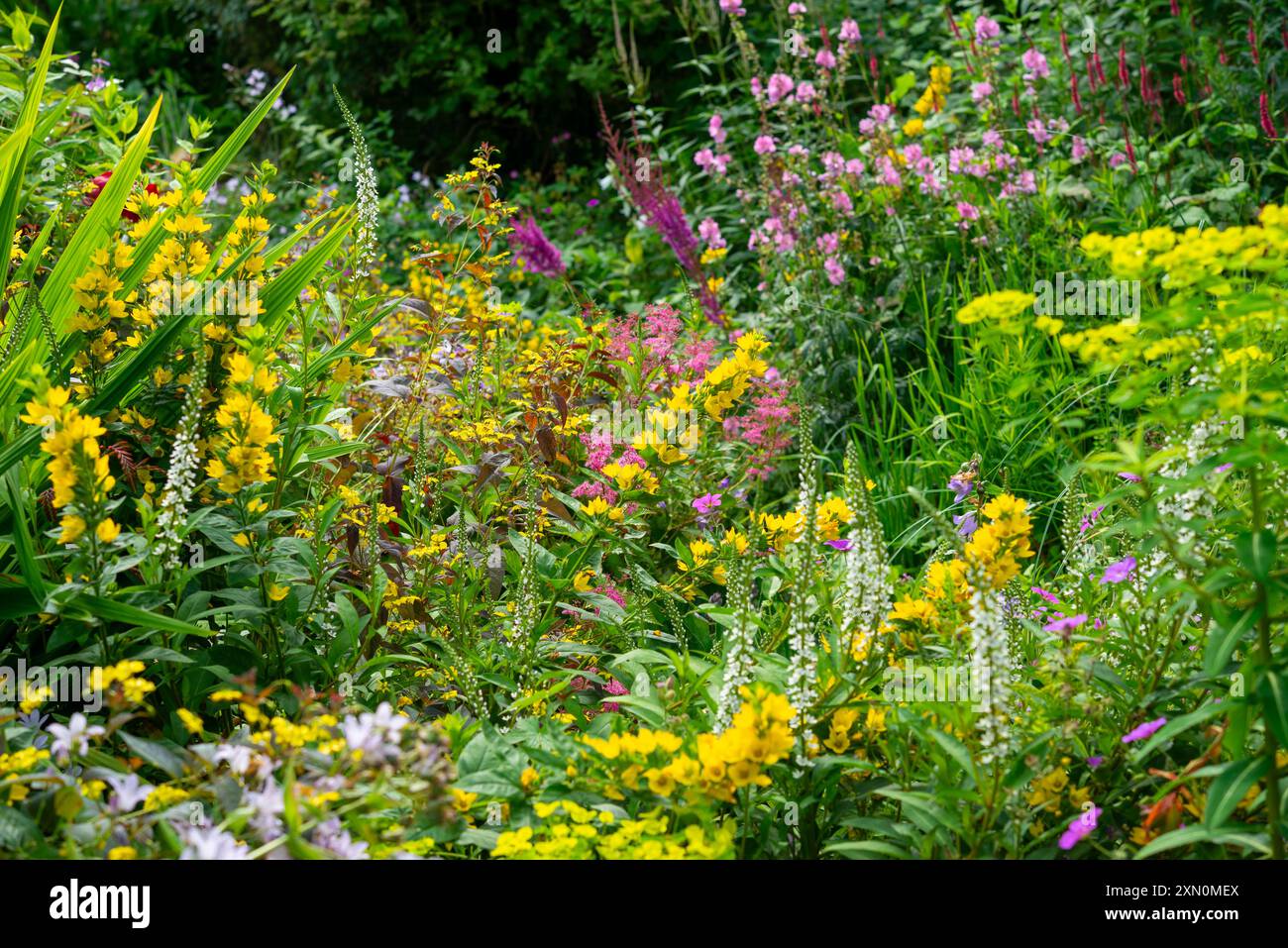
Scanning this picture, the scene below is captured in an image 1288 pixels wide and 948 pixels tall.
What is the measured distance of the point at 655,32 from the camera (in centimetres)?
821

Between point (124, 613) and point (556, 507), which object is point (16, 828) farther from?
point (556, 507)

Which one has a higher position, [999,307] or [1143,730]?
[999,307]

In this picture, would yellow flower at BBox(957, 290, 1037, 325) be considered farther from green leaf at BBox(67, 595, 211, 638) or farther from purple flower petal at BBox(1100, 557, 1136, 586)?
green leaf at BBox(67, 595, 211, 638)

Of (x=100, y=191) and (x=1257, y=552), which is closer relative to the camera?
(x=1257, y=552)

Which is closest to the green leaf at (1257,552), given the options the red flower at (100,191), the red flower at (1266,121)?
the red flower at (100,191)

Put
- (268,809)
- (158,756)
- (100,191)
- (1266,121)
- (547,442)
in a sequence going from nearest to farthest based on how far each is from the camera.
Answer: (268,809), (158,756), (100,191), (547,442), (1266,121)

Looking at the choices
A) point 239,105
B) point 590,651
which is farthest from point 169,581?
point 239,105

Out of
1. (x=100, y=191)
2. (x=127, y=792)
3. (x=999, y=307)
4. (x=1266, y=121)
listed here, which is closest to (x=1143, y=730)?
(x=999, y=307)

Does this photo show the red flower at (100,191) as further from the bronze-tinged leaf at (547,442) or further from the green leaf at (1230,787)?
the green leaf at (1230,787)

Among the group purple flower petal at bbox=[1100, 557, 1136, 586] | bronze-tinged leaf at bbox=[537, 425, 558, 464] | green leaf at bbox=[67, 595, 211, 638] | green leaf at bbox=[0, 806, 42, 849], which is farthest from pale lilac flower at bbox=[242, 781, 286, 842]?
bronze-tinged leaf at bbox=[537, 425, 558, 464]

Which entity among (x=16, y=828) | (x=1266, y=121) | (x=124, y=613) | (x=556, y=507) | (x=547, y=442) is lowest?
(x=16, y=828)
